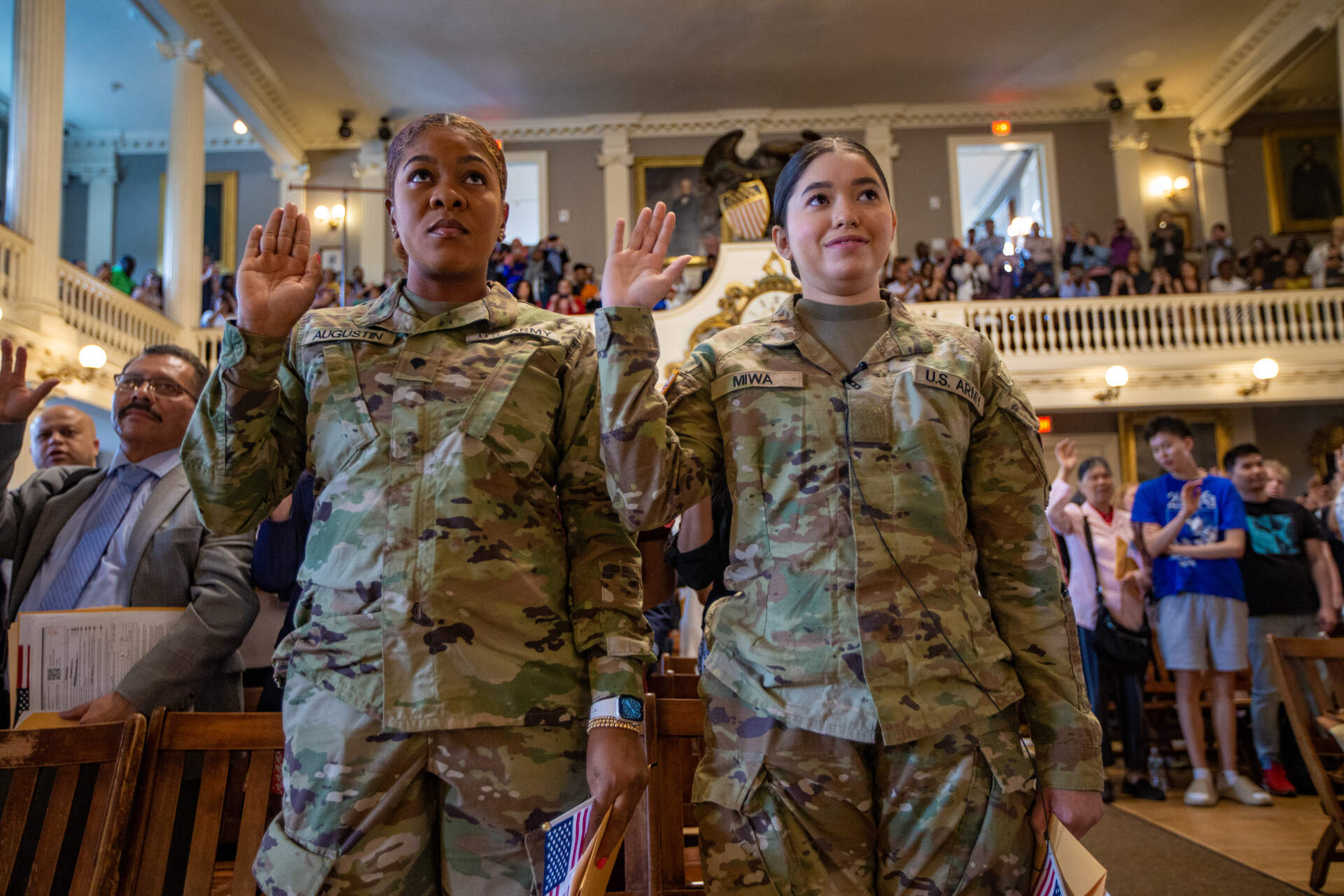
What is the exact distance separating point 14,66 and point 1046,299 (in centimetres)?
1000

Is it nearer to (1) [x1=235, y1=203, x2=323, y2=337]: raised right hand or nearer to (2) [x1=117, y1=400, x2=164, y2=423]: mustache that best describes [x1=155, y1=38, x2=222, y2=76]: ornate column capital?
(2) [x1=117, y1=400, x2=164, y2=423]: mustache

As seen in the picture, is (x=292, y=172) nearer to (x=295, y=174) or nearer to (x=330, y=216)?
(x=295, y=174)

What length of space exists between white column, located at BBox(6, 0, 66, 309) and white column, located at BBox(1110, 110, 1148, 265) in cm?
1225

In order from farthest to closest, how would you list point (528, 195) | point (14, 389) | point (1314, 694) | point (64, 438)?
point (528, 195) < point (64, 438) < point (1314, 694) < point (14, 389)

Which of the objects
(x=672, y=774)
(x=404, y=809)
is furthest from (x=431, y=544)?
(x=672, y=774)

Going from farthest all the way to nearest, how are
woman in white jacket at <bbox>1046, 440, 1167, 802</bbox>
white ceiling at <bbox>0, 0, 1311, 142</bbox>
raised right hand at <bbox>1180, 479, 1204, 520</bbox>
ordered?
white ceiling at <bbox>0, 0, 1311, 142</bbox>, woman in white jacket at <bbox>1046, 440, 1167, 802</bbox>, raised right hand at <bbox>1180, 479, 1204, 520</bbox>

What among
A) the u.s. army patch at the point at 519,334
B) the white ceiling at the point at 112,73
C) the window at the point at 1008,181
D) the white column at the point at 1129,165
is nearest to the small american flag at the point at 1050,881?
the u.s. army patch at the point at 519,334

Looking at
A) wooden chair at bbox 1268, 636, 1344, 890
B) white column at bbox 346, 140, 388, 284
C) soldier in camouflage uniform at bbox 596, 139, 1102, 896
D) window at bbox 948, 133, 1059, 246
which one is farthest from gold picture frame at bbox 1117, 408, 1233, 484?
soldier in camouflage uniform at bbox 596, 139, 1102, 896

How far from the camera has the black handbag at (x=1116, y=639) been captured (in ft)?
14.0

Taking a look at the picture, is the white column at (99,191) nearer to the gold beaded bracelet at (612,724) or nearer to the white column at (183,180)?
the white column at (183,180)

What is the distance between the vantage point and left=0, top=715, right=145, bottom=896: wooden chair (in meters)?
1.43

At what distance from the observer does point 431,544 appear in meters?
1.19

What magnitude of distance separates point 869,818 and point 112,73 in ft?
45.5

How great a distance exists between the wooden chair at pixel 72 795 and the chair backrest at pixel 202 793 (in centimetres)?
3
